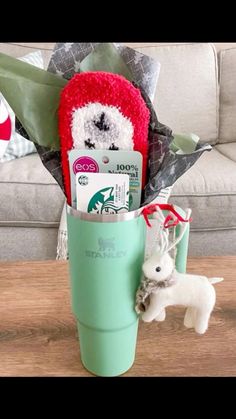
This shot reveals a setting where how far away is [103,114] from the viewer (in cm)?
52

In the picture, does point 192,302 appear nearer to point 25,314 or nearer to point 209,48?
point 25,314

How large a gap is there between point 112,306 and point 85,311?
0.14ft

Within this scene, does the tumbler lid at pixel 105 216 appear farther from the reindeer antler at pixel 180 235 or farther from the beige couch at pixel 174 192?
the beige couch at pixel 174 192

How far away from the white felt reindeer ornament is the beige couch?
0.97m

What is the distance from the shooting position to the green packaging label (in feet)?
1.73

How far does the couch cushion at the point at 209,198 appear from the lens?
157cm

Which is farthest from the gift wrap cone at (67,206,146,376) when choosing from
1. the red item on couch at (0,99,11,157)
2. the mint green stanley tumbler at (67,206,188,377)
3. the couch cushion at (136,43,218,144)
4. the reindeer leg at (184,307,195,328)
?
the couch cushion at (136,43,218,144)

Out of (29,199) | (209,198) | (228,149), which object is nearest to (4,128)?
(29,199)

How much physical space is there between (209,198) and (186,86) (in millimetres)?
643

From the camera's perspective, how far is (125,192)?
54 centimetres

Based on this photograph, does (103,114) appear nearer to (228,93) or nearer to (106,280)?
(106,280)

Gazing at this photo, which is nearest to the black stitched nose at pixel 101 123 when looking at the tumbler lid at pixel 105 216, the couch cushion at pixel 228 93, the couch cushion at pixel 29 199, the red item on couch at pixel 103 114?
the red item on couch at pixel 103 114

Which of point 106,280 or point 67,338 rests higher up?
point 106,280

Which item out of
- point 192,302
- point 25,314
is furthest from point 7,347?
point 192,302
